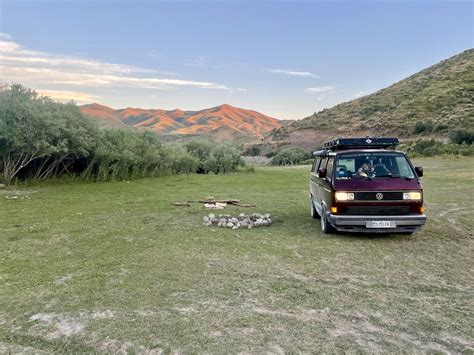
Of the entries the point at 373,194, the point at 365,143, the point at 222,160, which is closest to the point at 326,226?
the point at 373,194

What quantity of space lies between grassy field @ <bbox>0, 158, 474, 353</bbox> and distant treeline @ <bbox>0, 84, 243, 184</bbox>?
687cm

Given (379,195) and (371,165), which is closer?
(379,195)

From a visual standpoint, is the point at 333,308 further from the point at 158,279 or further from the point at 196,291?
the point at 158,279

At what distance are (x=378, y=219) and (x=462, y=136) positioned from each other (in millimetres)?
38203

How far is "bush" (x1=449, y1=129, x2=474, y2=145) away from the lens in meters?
38.7

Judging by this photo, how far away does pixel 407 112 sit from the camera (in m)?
54.9

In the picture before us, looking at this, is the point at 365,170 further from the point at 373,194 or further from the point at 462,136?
the point at 462,136

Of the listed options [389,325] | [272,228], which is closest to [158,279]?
[389,325]

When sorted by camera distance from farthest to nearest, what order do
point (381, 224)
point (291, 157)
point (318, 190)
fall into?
point (291, 157), point (318, 190), point (381, 224)

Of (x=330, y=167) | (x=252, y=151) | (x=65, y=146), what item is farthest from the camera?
(x=252, y=151)

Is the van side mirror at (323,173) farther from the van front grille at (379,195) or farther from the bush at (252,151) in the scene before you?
the bush at (252,151)

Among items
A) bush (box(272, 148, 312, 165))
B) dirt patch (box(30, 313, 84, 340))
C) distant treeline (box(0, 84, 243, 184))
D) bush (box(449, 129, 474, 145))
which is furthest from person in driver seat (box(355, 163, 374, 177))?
bush (box(272, 148, 312, 165))

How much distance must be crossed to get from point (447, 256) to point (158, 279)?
4997 mm

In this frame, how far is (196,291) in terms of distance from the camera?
505 cm
